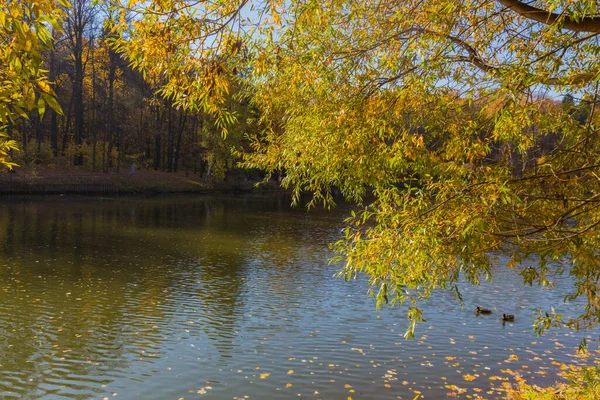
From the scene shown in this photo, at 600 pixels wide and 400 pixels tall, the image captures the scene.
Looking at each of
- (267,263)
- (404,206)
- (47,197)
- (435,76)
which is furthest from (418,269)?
(47,197)

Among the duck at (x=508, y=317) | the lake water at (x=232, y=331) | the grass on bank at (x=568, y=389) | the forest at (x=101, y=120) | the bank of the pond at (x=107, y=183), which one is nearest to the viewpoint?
the grass on bank at (x=568, y=389)

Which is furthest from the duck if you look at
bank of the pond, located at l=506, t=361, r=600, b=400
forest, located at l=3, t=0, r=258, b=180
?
forest, located at l=3, t=0, r=258, b=180

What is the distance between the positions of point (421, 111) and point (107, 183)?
39589 mm

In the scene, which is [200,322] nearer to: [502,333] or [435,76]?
[502,333]

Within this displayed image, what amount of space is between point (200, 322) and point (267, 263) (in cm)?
687

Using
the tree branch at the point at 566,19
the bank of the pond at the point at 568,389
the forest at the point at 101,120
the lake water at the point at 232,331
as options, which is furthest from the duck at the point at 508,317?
the forest at the point at 101,120

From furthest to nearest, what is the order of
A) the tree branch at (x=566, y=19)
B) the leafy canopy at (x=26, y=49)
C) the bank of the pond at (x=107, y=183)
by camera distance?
the bank of the pond at (x=107, y=183) < the tree branch at (x=566, y=19) < the leafy canopy at (x=26, y=49)

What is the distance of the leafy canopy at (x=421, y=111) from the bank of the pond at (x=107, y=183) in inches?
1006

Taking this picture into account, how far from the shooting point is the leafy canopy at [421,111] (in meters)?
4.94

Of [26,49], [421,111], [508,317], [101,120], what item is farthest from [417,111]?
[101,120]

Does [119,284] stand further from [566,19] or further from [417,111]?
[566,19]

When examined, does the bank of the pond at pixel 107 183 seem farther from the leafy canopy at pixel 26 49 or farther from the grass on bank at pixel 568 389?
the leafy canopy at pixel 26 49

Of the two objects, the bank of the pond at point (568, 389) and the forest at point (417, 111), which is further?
the bank of the pond at point (568, 389)

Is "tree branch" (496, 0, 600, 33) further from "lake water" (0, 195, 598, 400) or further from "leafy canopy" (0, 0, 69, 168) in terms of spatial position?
"lake water" (0, 195, 598, 400)
